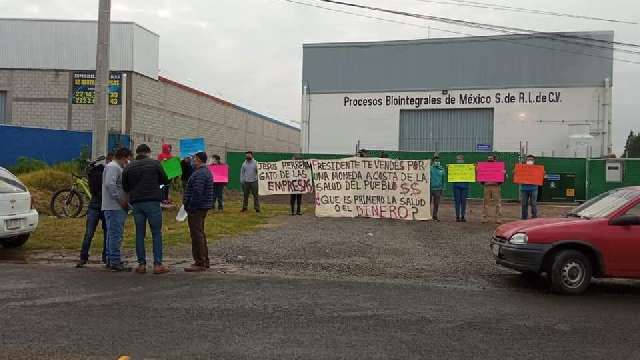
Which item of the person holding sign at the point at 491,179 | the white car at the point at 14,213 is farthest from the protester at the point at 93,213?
the person holding sign at the point at 491,179

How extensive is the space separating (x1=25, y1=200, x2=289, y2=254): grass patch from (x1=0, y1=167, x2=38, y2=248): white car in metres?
0.59

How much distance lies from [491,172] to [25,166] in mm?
14016

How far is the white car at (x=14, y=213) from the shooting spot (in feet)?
32.3

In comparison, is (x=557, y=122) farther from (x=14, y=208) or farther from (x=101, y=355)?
(x=101, y=355)

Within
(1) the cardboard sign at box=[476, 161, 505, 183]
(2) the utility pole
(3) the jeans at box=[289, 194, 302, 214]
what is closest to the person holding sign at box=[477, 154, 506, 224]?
(1) the cardboard sign at box=[476, 161, 505, 183]

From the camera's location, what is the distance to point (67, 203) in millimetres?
14602

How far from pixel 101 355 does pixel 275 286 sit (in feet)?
10.7

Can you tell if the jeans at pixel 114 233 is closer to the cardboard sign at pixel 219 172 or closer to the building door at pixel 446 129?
the cardboard sign at pixel 219 172

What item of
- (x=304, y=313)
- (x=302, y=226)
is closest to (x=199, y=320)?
(x=304, y=313)

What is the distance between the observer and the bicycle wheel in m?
14.5

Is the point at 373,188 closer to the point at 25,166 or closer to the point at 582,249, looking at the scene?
the point at 582,249

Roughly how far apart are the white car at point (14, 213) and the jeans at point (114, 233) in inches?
79.9

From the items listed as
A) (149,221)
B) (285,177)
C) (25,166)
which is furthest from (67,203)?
(149,221)

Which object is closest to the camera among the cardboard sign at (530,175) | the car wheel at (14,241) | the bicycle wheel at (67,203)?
the car wheel at (14,241)
